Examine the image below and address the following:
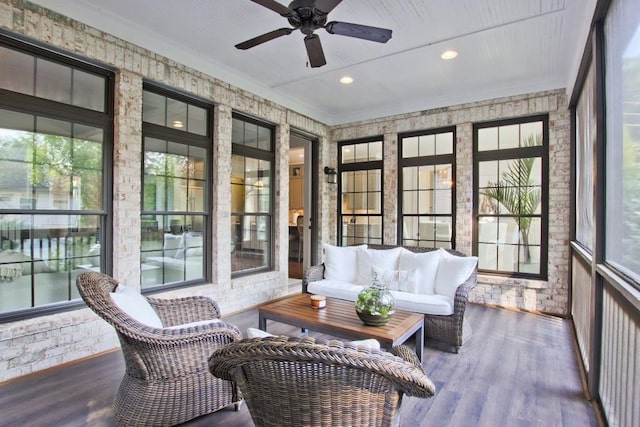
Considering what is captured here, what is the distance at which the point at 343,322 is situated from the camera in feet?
9.21

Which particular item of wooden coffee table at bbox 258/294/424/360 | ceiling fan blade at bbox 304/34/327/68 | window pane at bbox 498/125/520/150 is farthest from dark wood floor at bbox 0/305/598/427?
ceiling fan blade at bbox 304/34/327/68

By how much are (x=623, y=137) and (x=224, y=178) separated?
3.84 metres

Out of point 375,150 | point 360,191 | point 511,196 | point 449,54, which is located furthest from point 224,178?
point 511,196

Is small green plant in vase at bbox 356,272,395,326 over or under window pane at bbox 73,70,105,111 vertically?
under

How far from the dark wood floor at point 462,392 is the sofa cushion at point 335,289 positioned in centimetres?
96

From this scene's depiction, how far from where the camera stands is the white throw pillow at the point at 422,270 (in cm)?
383

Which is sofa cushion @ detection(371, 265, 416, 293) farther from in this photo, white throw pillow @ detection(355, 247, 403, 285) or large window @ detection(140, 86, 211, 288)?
large window @ detection(140, 86, 211, 288)

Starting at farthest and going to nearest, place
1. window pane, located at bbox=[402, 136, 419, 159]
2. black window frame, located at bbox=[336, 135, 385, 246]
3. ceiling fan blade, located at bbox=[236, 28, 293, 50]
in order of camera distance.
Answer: black window frame, located at bbox=[336, 135, 385, 246], window pane, located at bbox=[402, 136, 419, 159], ceiling fan blade, located at bbox=[236, 28, 293, 50]

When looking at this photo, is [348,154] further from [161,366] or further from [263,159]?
[161,366]

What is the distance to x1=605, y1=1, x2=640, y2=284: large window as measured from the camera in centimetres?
173

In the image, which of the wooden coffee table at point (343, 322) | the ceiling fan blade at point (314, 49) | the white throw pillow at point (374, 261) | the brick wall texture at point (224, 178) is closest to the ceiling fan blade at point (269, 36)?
the ceiling fan blade at point (314, 49)

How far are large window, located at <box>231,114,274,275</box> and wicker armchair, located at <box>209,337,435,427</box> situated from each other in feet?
11.7

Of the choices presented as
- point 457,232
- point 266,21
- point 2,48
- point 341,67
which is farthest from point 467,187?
point 2,48

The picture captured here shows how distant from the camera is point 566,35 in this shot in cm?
346
